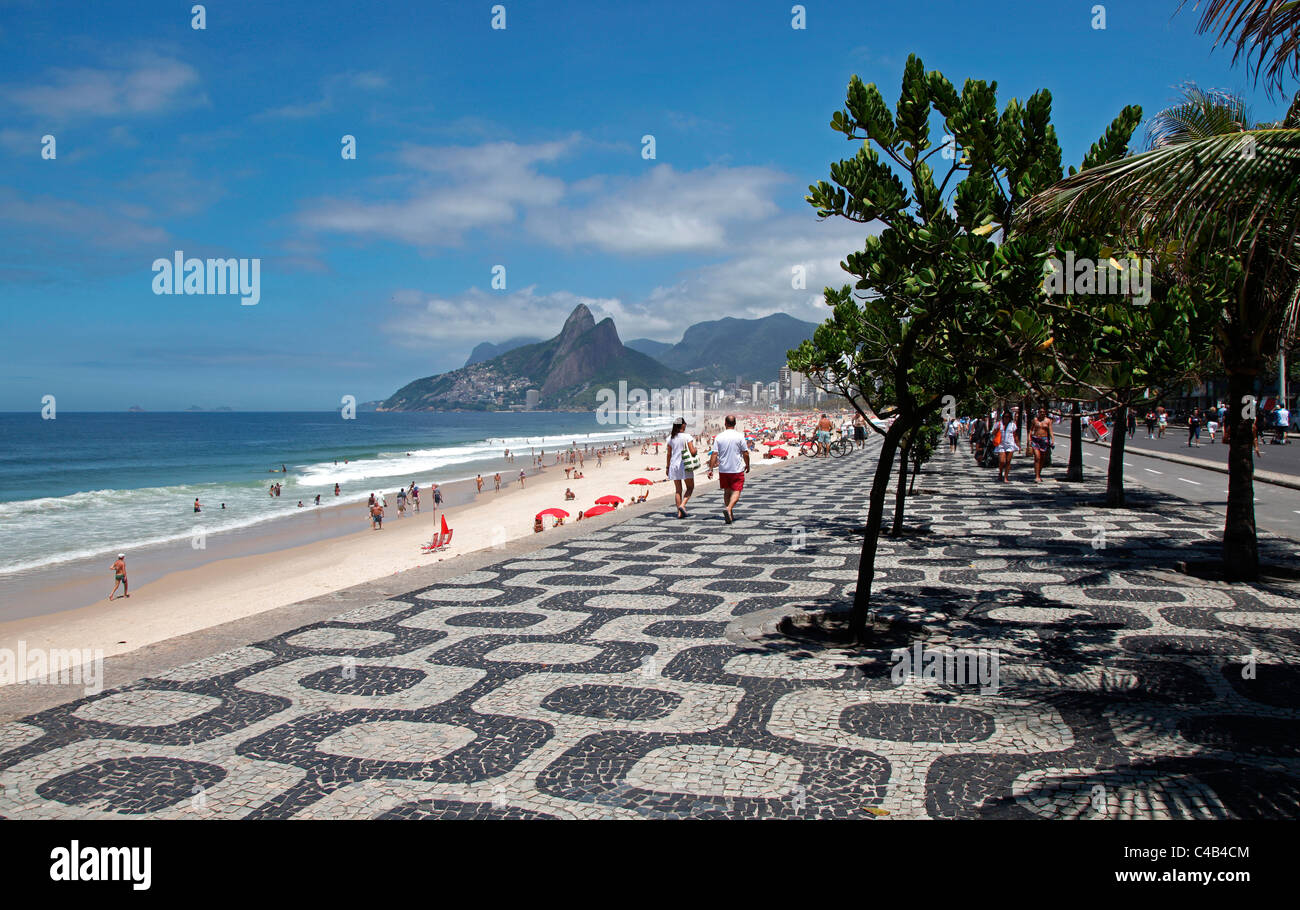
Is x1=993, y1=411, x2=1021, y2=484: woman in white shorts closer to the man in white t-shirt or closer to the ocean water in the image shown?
the man in white t-shirt

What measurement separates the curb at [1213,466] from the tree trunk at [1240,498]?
11.9 metres

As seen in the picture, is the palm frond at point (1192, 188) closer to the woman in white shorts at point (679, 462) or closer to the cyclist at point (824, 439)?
the woman in white shorts at point (679, 462)

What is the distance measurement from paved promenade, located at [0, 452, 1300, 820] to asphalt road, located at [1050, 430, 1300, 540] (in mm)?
6115

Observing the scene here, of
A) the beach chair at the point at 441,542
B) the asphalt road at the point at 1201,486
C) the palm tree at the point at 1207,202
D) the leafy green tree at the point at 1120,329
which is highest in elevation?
the palm tree at the point at 1207,202

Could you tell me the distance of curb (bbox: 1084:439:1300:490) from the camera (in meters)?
16.9

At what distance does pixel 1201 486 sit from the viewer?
17.1 metres

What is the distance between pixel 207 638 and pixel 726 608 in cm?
427

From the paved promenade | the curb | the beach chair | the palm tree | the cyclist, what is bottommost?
the beach chair

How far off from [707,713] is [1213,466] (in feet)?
75.5

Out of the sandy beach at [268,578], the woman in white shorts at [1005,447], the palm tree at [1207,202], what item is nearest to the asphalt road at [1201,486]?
the woman in white shorts at [1005,447]

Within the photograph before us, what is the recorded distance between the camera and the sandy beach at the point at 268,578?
12.2 m

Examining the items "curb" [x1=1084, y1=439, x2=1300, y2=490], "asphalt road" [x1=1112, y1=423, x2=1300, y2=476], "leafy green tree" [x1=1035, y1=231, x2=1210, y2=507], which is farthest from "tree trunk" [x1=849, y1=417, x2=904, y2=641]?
"asphalt road" [x1=1112, y1=423, x2=1300, y2=476]

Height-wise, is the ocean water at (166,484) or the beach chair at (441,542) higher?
the beach chair at (441,542)

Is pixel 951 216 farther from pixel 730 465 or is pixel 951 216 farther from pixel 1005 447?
pixel 1005 447
